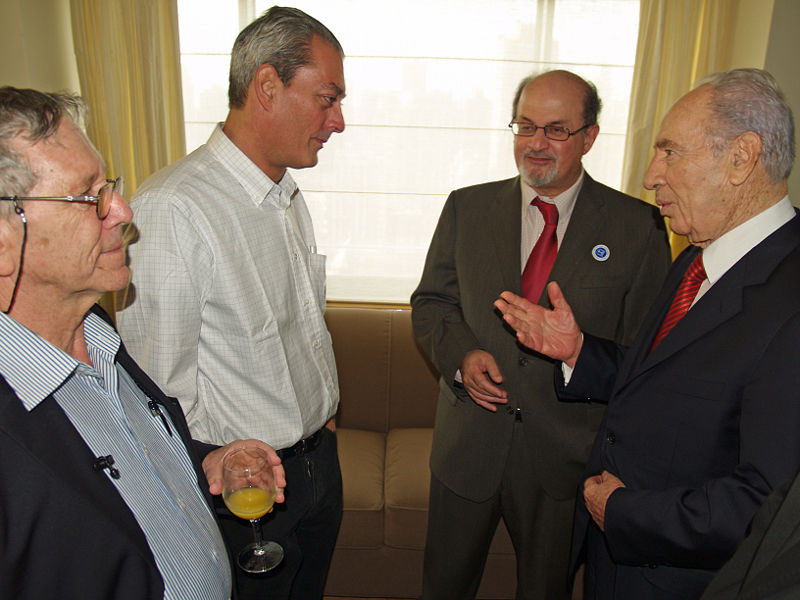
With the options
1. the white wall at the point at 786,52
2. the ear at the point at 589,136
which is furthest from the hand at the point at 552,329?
the white wall at the point at 786,52

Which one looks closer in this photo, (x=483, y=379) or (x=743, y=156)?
(x=743, y=156)

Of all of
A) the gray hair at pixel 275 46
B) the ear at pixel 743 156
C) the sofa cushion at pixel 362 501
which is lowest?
the sofa cushion at pixel 362 501

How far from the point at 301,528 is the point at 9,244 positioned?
4.35 feet

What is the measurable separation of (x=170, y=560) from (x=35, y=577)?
0.23m

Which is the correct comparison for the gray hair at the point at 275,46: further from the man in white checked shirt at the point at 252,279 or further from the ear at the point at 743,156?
the ear at the point at 743,156

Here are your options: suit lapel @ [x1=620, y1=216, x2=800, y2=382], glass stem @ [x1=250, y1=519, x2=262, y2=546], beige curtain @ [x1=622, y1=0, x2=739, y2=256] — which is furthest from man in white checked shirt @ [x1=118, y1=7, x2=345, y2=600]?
beige curtain @ [x1=622, y1=0, x2=739, y2=256]

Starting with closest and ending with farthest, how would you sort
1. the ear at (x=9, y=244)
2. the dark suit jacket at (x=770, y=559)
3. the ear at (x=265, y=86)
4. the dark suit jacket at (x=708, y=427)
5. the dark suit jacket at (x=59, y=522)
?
the dark suit jacket at (x=770, y=559), the dark suit jacket at (x=59, y=522), the ear at (x=9, y=244), the dark suit jacket at (x=708, y=427), the ear at (x=265, y=86)

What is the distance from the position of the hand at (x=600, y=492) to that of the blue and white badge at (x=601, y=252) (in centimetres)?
75

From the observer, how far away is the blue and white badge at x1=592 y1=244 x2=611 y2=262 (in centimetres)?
189

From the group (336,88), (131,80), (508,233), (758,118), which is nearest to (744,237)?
(758,118)

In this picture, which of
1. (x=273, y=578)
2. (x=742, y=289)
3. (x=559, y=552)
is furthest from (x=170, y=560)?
(x=559, y=552)

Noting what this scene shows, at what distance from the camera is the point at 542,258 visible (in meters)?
1.95

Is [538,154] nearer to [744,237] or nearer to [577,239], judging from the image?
[577,239]

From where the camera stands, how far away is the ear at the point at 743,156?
127 centimetres
